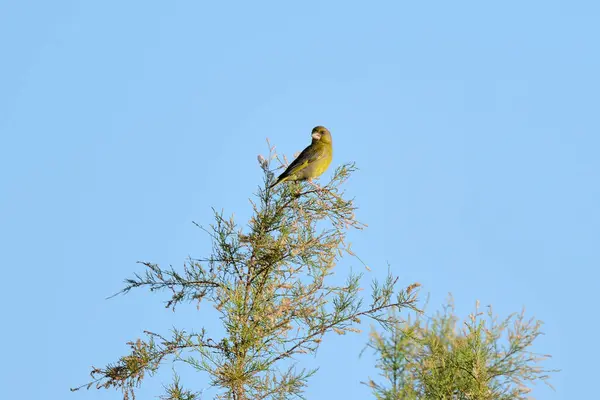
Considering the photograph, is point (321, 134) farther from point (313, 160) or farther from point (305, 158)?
point (305, 158)

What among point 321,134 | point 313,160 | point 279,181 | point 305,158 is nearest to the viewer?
point 279,181

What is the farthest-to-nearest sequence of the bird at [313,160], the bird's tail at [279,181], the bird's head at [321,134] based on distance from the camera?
the bird's head at [321,134]
the bird at [313,160]
the bird's tail at [279,181]

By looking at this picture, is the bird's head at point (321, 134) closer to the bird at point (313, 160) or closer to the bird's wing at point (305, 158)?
the bird at point (313, 160)

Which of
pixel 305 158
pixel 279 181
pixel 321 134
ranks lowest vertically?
pixel 279 181

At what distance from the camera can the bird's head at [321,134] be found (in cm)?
1155

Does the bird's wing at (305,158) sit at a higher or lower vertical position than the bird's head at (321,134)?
lower

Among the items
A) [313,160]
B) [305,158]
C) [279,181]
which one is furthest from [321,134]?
[279,181]

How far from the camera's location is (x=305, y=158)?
10.2 metres

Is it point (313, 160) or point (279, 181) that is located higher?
point (313, 160)

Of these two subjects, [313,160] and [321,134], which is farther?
[321,134]

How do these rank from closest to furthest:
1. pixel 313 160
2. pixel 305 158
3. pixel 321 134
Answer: pixel 305 158 → pixel 313 160 → pixel 321 134

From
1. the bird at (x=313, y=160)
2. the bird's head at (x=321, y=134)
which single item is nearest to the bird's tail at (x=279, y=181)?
the bird at (x=313, y=160)

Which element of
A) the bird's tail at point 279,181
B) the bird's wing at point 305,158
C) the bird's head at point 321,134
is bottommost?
the bird's tail at point 279,181

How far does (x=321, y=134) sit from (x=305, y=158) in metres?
1.55
